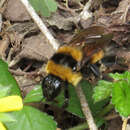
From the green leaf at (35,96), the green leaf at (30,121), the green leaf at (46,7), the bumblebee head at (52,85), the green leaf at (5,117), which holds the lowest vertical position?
the green leaf at (30,121)

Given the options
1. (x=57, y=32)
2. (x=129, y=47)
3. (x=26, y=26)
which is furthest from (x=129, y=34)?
(x=26, y=26)

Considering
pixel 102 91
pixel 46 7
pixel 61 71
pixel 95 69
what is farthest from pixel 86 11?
pixel 61 71

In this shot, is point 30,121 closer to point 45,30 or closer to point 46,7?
point 45,30

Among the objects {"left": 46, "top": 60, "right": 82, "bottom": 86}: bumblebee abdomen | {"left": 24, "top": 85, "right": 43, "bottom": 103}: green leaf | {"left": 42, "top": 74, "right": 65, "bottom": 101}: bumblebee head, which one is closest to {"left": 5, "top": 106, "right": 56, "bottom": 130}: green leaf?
{"left": 24, "top": 85, "right": 43, "bottom": 103}: green leaf

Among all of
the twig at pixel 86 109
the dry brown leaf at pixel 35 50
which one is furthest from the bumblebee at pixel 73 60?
the dry brown leaf at pixel 35 50

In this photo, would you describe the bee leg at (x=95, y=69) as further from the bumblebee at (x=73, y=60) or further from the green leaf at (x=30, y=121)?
the green leaf at (x=30, y=121)

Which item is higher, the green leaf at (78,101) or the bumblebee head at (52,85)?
the bumblebee head at (52,85)
